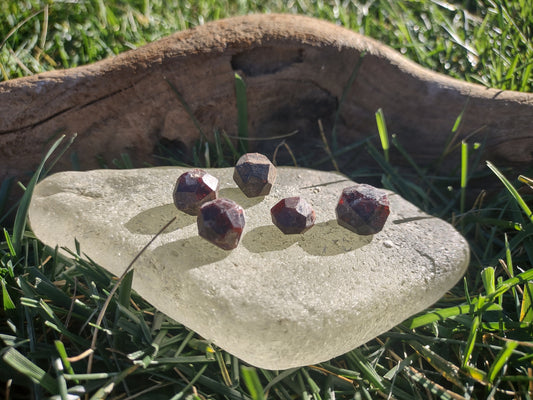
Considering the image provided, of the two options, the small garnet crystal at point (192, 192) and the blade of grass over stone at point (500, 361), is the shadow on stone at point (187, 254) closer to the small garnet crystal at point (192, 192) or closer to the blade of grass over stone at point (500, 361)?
the small garnet crystal at point (192, 192)

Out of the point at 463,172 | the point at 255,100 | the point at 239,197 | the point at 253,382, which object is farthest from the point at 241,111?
the point at 253,382

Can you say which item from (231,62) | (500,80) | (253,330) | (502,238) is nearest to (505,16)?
(500,80)

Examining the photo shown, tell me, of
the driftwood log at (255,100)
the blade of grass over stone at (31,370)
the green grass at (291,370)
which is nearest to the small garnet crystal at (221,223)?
the green grass at (291,370)

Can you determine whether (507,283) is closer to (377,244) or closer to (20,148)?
(377,244)

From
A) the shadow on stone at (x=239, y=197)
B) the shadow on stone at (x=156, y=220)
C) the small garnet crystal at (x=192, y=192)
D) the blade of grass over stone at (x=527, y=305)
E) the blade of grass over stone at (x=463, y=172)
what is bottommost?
the blade of grass over stone at (x=527, y=305)

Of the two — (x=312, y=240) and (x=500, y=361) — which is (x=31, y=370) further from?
(x=500, y=361)

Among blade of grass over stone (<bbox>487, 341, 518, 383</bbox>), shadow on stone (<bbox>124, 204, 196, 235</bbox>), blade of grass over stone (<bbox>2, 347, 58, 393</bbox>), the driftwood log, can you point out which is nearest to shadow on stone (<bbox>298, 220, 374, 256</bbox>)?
shadow on stone (<bbox>124, 204, 196, 235</bbox>)

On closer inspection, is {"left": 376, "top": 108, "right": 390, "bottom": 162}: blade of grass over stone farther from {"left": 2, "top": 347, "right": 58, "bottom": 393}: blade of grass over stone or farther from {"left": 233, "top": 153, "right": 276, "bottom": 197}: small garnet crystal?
{"left": 2, "top": 347, "right": 58, "bottom": 393}: blade of grass over stone
